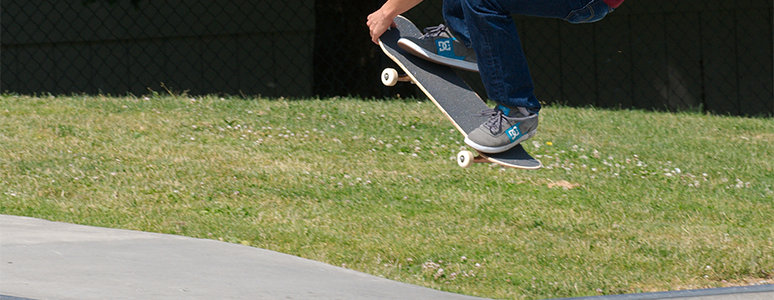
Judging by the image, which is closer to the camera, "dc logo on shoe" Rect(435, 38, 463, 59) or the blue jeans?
the blue jeans

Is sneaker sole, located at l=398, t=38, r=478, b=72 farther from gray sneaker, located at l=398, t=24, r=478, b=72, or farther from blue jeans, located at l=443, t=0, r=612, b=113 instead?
blue jeans, located at l=443, t=0, r=612, b=113

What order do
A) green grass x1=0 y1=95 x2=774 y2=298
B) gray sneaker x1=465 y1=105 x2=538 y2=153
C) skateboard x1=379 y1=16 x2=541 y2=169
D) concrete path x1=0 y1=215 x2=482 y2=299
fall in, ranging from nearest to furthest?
concrete path x1=0 y1=215 x2=482 y2=299, gray sneaker x1=465 y1=105 x2=538 y2=153, skateboard x1=379 y1=16 x2=541 y2=169, green grass x1=0 y1=95 x2=774 y2=298

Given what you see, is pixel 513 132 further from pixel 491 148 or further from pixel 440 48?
pixel 440 48

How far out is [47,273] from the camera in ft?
13.6

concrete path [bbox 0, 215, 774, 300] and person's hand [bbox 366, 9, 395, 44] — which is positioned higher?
person's hand [bbox 366, 9, 395, 44]

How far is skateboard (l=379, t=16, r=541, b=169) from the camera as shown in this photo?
4.96 m

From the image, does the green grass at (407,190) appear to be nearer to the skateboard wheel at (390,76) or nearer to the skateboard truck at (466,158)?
the skateboard truck at (466,158)

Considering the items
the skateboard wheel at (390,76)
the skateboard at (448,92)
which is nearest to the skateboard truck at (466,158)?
the skateboard at (448,92)

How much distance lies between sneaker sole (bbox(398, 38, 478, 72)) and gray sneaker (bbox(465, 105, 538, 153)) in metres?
0.38

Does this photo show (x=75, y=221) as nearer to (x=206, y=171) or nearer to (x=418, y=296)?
(x=206, y=171)

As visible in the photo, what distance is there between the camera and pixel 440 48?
5.10 metres

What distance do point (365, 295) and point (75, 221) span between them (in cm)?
245

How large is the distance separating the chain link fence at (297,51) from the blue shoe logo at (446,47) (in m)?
7.38

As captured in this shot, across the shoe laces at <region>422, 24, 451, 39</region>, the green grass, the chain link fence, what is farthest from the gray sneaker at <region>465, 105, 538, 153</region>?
the chain link fence
